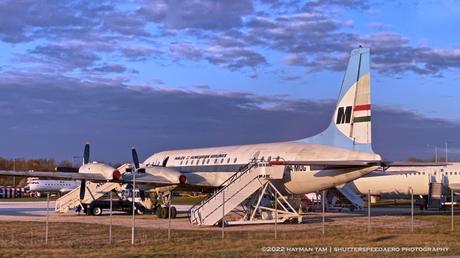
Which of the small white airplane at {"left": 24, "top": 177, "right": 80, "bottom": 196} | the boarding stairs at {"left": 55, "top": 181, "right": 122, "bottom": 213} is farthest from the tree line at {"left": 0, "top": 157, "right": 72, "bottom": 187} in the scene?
the boarding stairs at {"left": 55, "top": 181, "right": 122, "bottom": 213}

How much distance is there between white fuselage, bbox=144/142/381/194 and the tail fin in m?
0.85

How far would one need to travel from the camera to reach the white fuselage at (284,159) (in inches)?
1141

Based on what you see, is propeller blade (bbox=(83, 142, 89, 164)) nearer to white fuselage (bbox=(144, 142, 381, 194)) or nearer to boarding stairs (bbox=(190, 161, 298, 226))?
white fuselage (bbox=(144, 142, 381, 194))

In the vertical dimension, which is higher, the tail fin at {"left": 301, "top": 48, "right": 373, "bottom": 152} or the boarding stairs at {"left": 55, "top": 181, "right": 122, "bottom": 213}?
the tail fin at {"left": 301, "top": 48, "right": 373, "bottom": 152}

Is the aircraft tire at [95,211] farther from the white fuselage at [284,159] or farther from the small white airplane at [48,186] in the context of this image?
the small white airplane at [48,186]

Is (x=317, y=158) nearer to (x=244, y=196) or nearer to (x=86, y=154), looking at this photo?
(x=244, y=196)

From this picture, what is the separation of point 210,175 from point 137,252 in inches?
740

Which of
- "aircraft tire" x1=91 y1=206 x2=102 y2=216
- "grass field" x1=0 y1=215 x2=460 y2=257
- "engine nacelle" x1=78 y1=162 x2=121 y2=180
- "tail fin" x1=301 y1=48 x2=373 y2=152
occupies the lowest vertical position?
"grass field" x1=0 y1=215 x2=460 y2=257

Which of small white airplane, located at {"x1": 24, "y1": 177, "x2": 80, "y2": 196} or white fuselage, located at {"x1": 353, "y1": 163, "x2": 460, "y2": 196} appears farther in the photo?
small white airplane, located at {"x1": 24, "y1": 177, "x2": 80, "y2": 196}

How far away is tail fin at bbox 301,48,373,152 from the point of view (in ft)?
97.2

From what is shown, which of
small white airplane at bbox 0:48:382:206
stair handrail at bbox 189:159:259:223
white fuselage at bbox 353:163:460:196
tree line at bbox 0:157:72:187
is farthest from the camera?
tree line at bbox 0:157:72:187

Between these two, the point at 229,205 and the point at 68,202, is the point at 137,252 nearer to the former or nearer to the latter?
the point at 229,205

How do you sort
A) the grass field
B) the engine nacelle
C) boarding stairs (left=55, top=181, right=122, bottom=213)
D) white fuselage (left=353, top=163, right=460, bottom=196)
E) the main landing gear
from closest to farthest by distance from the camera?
the grass field, the engine nacelle, the main landing gear, boarding stairs (left=55, top=181, right=122, bottom=213), white fuselage (left=353, top=163, right=460, bottom=196)

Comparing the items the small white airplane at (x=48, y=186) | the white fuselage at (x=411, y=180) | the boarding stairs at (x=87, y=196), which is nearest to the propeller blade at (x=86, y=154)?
the boarding stairs at (x=87, y=196)
